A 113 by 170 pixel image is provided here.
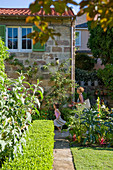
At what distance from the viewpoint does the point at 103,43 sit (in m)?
11.9

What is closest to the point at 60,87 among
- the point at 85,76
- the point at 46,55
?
the point at 46,55

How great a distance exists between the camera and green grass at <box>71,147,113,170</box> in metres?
4.08

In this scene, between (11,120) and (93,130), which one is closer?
(11,120)

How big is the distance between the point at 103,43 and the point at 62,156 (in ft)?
27.9

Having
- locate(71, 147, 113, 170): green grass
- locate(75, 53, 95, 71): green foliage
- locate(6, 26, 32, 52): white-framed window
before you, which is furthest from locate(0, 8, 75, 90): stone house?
locate(75, 53, 95, 71): green foliage

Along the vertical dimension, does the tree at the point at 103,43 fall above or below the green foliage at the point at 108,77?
above

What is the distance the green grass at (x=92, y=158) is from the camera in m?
4.08

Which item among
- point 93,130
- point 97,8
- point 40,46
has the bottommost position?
point 93,130

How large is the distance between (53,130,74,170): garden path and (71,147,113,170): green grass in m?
0.12

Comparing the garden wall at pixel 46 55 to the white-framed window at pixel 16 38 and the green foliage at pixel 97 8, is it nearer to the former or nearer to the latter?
the white-framed window at pixel 16 38

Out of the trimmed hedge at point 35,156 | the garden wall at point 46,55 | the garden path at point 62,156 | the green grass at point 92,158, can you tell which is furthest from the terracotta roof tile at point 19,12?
the trimmed hedge at point 35,156

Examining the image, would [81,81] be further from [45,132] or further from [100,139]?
[45,132]

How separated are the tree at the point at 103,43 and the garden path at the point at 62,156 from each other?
6965 mm

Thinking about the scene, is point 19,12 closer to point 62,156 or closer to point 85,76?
point 85,76
